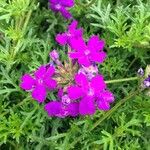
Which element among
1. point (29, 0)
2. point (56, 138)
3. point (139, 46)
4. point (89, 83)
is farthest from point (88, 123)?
point (29, 0)

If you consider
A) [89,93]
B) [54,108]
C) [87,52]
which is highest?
[87,52]

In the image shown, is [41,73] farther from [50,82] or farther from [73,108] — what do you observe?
[73,108]

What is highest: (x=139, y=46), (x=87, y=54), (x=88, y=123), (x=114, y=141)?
(x=87, y=54)

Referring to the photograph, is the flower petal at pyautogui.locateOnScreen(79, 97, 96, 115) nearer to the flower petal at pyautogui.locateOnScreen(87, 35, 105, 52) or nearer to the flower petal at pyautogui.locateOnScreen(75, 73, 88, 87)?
the flower petal at pyautogui.locateOnScreen(75, 73, 88, 87)

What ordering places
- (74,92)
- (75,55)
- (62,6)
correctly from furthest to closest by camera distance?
(62,6), (75,55), (74,92)

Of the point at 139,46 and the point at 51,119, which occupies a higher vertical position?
the point at 139,46

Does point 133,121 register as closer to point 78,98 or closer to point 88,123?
point 88,123

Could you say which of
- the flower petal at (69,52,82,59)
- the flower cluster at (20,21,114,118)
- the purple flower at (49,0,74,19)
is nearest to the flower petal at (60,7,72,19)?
the purple flower at (49,0,74,19)

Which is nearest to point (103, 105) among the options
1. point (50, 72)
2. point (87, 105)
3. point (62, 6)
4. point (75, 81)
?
point (87, 105)
